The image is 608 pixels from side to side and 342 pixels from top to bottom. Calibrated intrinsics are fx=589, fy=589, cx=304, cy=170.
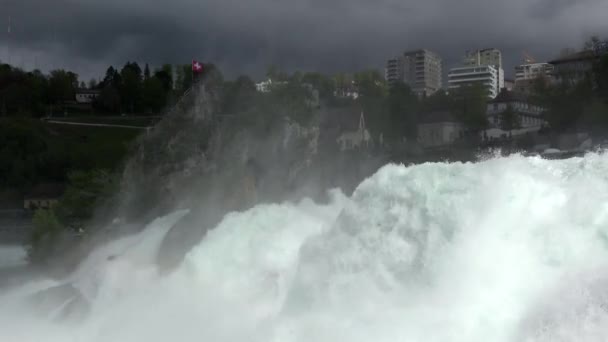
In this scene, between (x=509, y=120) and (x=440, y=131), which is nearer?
(x=509, y=120)

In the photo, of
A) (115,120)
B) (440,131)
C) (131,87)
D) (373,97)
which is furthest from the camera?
(131,87)

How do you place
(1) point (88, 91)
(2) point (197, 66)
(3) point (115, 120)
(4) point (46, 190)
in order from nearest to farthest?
1. (2) point (197, 66)
2. (4) point (46, 190)
3. (3) point (115, 120)
4. (1) point (88, 91)

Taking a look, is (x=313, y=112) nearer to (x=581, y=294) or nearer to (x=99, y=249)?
(x=99, y=249)

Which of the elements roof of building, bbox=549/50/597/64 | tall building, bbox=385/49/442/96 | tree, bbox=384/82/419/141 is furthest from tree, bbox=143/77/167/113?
roof of building, bbox=549/50/597/64

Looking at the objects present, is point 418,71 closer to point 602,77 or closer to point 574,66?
point 574,66

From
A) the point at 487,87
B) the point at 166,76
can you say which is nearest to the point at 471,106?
the point at 487,87

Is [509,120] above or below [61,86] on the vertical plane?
below
